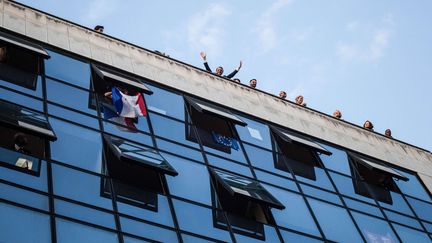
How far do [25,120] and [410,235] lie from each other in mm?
13391

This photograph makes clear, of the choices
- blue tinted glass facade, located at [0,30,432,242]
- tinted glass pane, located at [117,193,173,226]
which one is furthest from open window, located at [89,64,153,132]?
tinted glass pane, located at [117,193,173,226]

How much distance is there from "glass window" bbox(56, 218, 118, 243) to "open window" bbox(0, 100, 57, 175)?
1.79 m

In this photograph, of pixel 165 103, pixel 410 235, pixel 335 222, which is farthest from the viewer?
pixel 410 235

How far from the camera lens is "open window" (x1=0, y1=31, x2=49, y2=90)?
19141 mm

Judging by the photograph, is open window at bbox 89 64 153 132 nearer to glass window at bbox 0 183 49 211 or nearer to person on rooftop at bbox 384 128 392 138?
glass window at bbox 0 183 49 211

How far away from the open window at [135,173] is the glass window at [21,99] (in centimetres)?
209

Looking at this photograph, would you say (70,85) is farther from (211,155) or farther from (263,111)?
(263,111)

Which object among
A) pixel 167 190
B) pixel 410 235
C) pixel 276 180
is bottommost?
pixel 410 235

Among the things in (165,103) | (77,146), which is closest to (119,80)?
(165,103)

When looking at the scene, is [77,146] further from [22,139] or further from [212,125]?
[212,125]

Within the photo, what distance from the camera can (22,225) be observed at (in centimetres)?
1370

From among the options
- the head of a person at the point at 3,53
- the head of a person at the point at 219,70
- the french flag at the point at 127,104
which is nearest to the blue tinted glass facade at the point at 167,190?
the french flag at the point at 127,104

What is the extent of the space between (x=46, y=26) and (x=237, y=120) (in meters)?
7.08

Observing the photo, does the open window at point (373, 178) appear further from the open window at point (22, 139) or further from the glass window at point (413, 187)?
the open window at point (22, 139)
